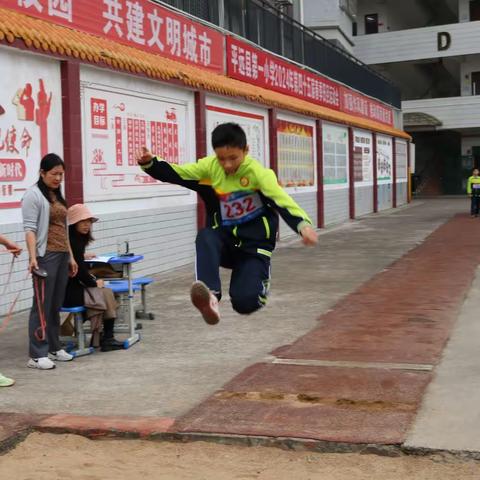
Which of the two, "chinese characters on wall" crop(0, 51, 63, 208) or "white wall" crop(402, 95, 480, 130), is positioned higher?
"white wall" crop(402, 95, 480, 130)

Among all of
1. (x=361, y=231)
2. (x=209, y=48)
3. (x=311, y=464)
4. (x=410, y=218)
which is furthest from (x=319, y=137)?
(x=311, y=464)

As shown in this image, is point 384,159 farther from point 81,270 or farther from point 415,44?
point 81,270

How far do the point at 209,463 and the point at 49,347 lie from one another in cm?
303

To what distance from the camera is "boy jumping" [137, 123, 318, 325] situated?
18.3 ft

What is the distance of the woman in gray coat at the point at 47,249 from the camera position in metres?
6.88

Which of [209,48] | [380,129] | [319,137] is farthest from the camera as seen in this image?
[380,129]

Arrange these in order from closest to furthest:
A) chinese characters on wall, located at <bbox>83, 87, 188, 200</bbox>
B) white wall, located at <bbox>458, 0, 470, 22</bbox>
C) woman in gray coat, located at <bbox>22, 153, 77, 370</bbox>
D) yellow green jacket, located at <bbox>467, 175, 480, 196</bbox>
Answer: woman in gray coat, located at <bbox>22, 153, 77, 370</bbox>, chinese characters on wall, located at <bbox>83, 87, 188, 200</bbox>, yellow green jacket, located at <bbox>467, 175, 480, 196</bbox>, white wall, located at <bbox>458, 0, 470, 22</bbox>

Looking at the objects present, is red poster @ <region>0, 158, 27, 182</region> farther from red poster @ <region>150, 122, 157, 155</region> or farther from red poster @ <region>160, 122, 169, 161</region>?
red poster @ <region>160, 122, 169, 161</region>

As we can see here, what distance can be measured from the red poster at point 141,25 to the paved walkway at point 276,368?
3.87 metres

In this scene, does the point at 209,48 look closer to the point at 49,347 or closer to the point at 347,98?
the point at 49,347

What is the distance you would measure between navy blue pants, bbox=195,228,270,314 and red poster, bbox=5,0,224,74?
557 centimetres

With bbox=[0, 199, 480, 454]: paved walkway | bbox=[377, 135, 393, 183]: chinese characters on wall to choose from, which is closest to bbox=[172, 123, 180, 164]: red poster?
bbox=[0, 199, 480, 454]: paved walkway

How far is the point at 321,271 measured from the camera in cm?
1367

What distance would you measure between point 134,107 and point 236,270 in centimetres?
748
